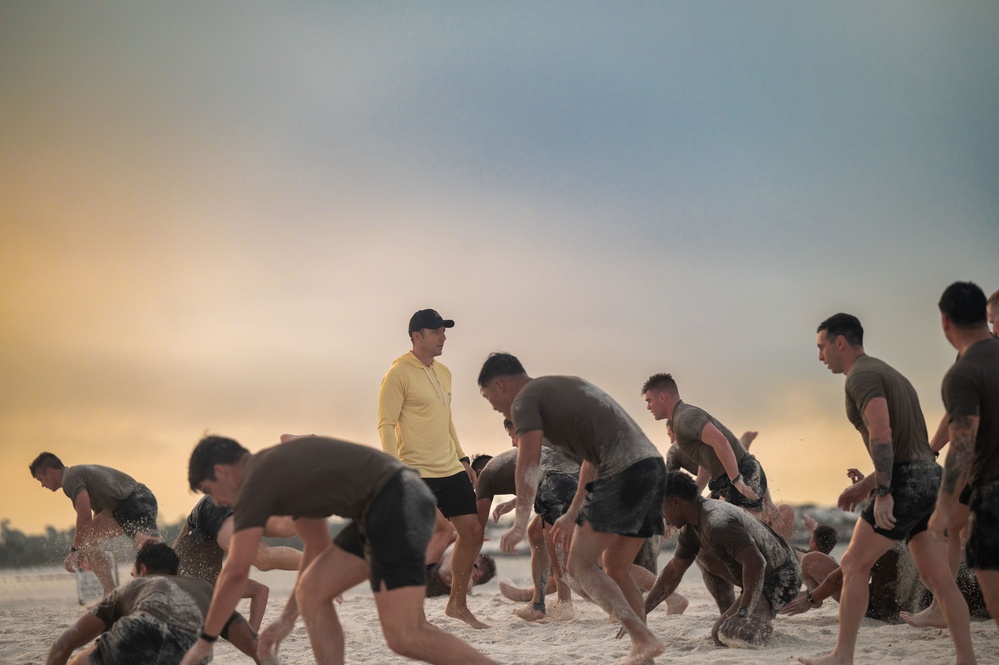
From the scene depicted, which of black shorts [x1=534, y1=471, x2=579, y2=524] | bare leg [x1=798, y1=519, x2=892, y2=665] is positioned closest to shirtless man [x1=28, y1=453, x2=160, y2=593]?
A: black shorts [x1=534, y1=471, x2=579, y2=524]

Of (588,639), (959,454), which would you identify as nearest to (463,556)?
(588,639)

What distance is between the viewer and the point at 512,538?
5332mm

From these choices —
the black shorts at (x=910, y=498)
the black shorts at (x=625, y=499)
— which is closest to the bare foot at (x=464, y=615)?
the black shorts at (x=625, y=499)

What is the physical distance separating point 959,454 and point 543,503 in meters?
4.05

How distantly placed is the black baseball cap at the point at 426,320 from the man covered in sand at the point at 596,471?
2683 mm

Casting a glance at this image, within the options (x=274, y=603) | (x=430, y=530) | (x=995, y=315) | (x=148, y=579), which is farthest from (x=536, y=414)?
(x=274, y=603)

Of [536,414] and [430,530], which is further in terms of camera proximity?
[536,414]

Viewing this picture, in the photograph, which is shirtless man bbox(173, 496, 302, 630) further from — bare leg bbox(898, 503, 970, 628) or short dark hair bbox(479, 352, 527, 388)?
bare leg bbox(898, 503, 970, 628)

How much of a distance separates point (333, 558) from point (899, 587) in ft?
15.5

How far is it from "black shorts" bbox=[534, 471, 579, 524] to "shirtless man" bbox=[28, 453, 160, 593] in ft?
13.0

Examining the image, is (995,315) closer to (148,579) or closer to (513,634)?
(513,634)

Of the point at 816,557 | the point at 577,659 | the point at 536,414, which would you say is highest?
the point at 536,414

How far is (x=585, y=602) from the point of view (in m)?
9.37

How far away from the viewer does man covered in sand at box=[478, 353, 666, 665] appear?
5.52 meters
